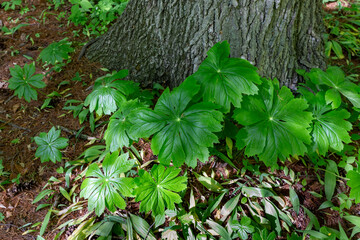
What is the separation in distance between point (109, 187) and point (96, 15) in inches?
103

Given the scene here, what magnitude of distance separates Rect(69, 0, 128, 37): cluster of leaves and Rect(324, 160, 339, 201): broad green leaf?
297 centimetres

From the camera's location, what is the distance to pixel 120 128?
1.94 metres

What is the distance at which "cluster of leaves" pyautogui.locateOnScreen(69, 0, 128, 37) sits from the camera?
337 cm

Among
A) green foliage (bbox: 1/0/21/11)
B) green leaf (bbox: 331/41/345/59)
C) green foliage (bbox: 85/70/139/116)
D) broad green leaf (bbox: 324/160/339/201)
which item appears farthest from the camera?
green foliage (bbox: 1/0/21/11)

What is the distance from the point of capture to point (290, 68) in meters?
2.31

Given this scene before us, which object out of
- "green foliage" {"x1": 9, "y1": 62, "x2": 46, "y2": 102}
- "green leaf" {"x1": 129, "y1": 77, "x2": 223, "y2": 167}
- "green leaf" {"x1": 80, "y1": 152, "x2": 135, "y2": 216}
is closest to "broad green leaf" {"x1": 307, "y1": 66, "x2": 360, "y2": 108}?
"green leaf" {"x1": 129, "y1": 77, "x2": 223, "y2": 167}

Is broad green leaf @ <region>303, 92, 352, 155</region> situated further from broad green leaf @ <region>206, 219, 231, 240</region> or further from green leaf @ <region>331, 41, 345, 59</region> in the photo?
green leaf @ <region>331, 41, 345, 59</region>

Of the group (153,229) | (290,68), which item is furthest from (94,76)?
(290,68)

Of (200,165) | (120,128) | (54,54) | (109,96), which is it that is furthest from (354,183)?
(54,54)

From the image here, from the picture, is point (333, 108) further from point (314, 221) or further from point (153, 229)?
point (153, 229)

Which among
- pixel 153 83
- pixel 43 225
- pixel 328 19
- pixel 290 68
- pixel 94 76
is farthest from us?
pixel 328 19

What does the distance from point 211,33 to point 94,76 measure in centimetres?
146

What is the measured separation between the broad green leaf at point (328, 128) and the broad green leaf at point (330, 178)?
1.03 ft

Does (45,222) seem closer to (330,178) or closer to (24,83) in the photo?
(24,83)
